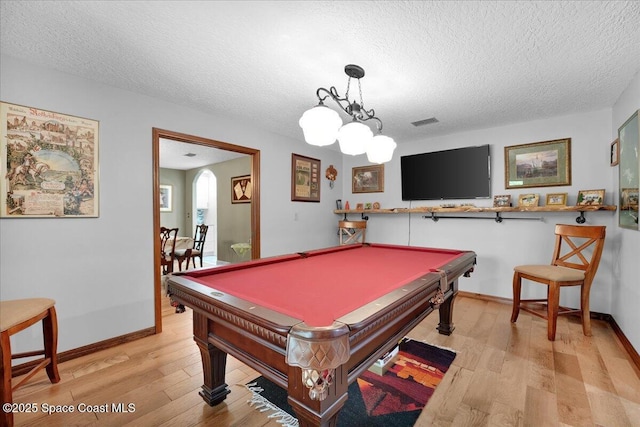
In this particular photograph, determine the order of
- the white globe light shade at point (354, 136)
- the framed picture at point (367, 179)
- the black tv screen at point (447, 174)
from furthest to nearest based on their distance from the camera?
1. the framed picture at point (367, 179)
2. the black tv screen at point (447, 174)
3. the white globe light shade at point (354, 136)

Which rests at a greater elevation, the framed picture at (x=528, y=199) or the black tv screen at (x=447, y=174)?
the black tv screen at (x=447, y=174)

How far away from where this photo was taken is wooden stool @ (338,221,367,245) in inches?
168

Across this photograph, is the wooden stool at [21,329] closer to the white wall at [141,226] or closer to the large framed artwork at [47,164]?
the white wall at [141,226]

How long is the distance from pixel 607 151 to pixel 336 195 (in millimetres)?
3402

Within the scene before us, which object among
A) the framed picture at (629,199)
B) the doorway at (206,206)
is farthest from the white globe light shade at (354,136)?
the doorway at (206,206)

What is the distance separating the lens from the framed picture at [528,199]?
330cm

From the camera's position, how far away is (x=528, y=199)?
3344 millimetres

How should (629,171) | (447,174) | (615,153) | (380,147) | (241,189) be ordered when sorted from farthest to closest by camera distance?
1. (241,189)
2. (447,174)
3. (615,153)
4. (629,171)
5. (380,147)

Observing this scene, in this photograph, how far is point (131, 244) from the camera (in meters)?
2.58

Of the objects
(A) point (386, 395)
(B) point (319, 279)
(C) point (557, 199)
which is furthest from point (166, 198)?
(C) point (557, 199)

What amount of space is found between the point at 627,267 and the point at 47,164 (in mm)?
4873

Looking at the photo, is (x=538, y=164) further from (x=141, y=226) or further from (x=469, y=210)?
(x=141, y=226)

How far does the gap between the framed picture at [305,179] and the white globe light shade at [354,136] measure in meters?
2.20

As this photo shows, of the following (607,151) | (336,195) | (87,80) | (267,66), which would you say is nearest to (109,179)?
(87,80)
